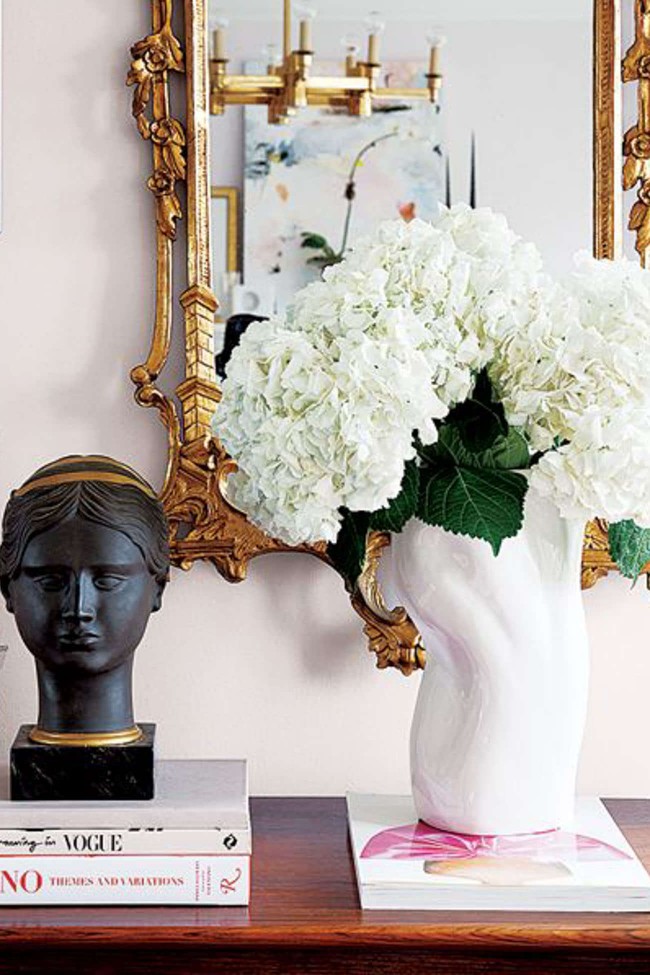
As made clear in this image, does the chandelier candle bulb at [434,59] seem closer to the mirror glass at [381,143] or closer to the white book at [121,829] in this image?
the mirror glass at [381,143]

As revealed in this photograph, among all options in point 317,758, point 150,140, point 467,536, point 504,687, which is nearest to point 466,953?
point 504,687

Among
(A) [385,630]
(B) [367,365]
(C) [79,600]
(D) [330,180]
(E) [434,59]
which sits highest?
(E) [434,59]

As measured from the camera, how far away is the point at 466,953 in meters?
1.27

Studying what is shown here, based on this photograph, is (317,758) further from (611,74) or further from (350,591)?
(611,74)

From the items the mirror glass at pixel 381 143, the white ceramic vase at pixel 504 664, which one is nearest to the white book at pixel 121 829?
the white ceramic vase at pixel 504 664

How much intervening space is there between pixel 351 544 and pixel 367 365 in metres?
0.23

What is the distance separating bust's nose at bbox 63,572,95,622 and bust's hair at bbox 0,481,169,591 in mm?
53

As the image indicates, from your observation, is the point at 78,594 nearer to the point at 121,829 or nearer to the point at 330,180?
the point at 121,829

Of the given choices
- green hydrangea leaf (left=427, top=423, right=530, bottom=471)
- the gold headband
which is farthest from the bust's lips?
green hydrangea leaf (left=427, top=423, right=530, bottom=471)

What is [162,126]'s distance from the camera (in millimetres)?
1691

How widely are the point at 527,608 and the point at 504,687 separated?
8 cm

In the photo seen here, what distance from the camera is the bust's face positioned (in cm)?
137

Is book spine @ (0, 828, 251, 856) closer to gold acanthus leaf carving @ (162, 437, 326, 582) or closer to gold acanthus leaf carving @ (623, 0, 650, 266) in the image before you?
gold acanthus leaf carving @ (162, 437, 326, 582)

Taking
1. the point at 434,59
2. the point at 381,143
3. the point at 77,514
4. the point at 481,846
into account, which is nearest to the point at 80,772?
the point at 77,514
